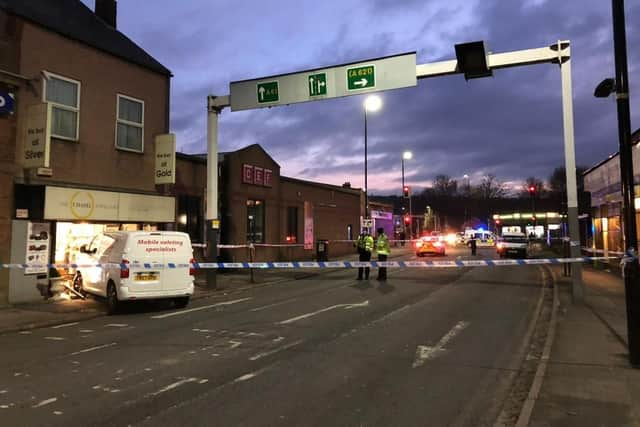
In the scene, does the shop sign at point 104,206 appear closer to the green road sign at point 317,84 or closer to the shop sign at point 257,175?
the green road sign at point 317,84

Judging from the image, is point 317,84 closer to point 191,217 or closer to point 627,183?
point 191,217

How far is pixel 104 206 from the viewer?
1501cm

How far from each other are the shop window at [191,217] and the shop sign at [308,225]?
9.89 m

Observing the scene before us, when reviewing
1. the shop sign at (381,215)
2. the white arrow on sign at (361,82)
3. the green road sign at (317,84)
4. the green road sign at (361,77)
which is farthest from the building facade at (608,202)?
the shop sign at (381,215)

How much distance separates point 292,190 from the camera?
1147 inches

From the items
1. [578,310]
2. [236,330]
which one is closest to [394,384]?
[236,330]

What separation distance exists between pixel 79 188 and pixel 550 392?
43.4 ft

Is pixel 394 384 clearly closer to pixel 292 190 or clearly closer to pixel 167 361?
pixel 167 361

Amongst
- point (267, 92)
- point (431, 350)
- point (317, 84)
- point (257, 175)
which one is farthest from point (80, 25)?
point (431, 350)

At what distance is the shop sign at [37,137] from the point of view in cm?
1254

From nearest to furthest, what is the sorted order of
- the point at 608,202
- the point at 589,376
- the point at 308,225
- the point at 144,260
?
the point at 589,376, the point at 144,260, the point at 608,202, the point at 308,225

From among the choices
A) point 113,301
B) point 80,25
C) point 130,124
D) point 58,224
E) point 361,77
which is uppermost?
point 80,25

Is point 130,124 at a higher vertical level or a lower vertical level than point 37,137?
higher

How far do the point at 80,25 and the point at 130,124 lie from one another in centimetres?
345
